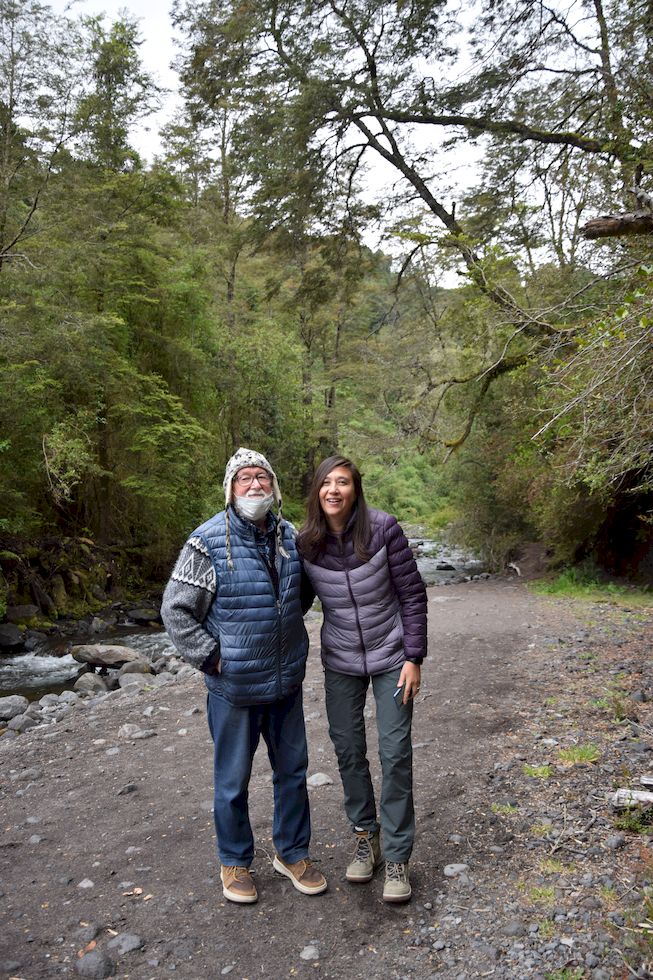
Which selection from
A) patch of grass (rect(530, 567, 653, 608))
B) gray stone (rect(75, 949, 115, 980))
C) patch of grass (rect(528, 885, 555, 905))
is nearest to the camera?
gray stone (rect(75, 949, 115, 980))

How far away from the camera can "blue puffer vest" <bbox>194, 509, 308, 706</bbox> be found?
3.09m

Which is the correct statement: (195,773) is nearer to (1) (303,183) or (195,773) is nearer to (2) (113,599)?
(1) (303,183)

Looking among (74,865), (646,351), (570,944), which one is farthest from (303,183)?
(570,944)

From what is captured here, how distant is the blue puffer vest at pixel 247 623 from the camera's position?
3092 millimetres

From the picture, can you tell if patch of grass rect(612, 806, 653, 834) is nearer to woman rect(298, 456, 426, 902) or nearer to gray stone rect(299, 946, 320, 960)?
woman rect(298, 456, 426, 902)

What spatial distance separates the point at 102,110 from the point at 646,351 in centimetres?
1701

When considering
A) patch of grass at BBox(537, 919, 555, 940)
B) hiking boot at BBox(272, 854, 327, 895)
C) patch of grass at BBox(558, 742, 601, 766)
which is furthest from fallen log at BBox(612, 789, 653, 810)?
hiking boot at BBox(272, 854, 327, 895)

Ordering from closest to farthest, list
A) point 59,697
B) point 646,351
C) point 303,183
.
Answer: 1. point 646,351
2. point 59,697
3. point 303,183

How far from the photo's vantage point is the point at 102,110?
55.5 feet

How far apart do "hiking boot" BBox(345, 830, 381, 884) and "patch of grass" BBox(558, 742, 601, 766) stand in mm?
1680

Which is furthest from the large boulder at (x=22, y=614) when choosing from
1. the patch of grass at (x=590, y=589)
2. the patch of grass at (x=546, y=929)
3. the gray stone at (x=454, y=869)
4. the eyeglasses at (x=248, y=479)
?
the patch of grass at (x=546, y=929)

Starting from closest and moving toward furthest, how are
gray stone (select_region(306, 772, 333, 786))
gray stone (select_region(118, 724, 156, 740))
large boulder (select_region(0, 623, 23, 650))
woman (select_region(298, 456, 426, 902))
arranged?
woman (select_region(298, 456, 426, 902)), gray stone (select_region(306, 772, 333, 786)), gray stone (select_region(118, 724, 156, 740)), large boulder (select_region(0, 623, 23, 650))

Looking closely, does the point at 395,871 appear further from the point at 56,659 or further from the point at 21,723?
the point at 56,659

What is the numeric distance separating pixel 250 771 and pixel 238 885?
19.5 inches
